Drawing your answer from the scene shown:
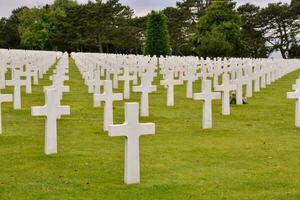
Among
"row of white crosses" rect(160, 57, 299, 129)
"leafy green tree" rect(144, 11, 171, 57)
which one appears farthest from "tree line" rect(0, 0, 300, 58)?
"row of white crosses" rect(160, 57, 299, 129)

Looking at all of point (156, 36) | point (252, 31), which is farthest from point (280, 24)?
point (156, 36)

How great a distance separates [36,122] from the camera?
1216 cm

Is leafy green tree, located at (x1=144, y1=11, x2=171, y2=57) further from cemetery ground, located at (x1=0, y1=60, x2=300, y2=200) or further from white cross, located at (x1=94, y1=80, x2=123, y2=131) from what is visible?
white cross, located at (x1=94, y1=80, x2=123, y2=131)

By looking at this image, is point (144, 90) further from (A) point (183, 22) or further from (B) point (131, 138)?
(A) point (183, 22)

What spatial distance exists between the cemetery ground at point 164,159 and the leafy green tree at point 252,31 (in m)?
54.9

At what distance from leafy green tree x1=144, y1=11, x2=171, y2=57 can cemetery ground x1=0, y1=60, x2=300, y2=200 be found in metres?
30.2

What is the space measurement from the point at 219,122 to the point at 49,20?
A: 61.5 m

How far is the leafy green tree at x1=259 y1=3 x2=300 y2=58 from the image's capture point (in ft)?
229

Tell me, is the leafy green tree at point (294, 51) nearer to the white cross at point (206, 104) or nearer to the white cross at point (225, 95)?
the white cross at point (225, 95)

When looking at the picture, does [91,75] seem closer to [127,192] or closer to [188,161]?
[188,161]

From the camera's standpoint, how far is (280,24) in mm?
70875

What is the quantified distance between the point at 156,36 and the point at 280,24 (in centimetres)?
3106

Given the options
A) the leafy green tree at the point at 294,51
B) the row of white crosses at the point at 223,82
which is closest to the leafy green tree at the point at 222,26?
the leafy green tree at the point at 294,51

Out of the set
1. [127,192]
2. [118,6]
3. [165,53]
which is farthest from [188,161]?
[118,6]
